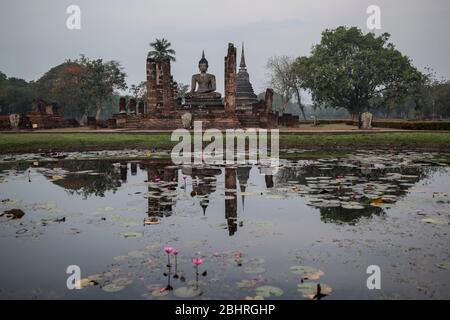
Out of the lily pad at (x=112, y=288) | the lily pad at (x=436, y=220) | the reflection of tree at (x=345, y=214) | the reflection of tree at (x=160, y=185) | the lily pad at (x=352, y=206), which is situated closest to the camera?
the lily pad at (x=112, y=288)

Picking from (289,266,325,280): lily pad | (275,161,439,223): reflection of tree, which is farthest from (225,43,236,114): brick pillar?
(289,266,325,280): lily pad

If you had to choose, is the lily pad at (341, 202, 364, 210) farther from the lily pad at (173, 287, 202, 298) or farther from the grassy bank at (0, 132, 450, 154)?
the grassy bank at (0, 132, 450, 154)

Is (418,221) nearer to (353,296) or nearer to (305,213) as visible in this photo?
(305,213)

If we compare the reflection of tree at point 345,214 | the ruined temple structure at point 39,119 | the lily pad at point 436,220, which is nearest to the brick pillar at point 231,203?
the reflection of tree at point 345,214

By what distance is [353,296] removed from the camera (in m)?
3.53

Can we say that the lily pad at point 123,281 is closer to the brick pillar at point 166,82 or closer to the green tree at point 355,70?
the brick pillar at point 166,82

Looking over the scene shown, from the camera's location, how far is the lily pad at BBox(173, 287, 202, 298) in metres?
3.52

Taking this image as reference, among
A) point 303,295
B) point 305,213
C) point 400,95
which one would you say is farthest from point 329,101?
point 303,295

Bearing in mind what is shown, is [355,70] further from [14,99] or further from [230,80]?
[14,99]

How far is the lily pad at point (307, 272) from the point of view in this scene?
12.7 ft

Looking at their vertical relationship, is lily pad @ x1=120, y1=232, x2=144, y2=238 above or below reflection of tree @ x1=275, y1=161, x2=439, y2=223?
below

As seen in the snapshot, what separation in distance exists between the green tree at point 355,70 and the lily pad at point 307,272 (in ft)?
135
